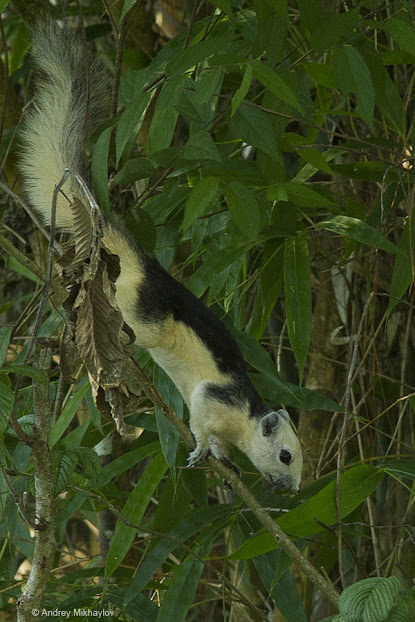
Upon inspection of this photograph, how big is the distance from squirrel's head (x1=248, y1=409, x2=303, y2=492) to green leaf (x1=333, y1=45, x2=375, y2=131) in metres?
1.11

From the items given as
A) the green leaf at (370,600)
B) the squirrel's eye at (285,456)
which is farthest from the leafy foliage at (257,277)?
the squirrel's eye at (285,456)

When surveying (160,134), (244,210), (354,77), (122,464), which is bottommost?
(122,464)

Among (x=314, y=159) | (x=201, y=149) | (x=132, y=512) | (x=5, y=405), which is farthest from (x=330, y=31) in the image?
(x=132, y=512)

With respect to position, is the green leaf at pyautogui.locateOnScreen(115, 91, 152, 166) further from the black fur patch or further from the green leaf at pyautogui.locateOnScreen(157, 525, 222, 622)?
the green leaf at pyautogui.locateOnScreen(157, 525, 222, 622)

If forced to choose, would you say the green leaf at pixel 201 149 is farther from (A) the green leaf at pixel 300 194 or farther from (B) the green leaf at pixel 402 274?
(B) the green leaf at pixel 402 274

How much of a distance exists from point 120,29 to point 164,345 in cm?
104

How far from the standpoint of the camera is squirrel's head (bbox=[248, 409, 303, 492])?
257 centimetres

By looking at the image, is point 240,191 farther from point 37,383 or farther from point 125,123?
point 37,383

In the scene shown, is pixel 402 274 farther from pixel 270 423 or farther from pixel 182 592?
pixel 182 592

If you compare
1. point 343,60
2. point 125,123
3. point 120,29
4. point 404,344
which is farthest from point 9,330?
point 404,344

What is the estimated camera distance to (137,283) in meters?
2.48

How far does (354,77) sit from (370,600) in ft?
4.11

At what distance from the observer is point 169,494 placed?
2602mm

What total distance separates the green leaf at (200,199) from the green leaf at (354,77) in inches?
15.8
